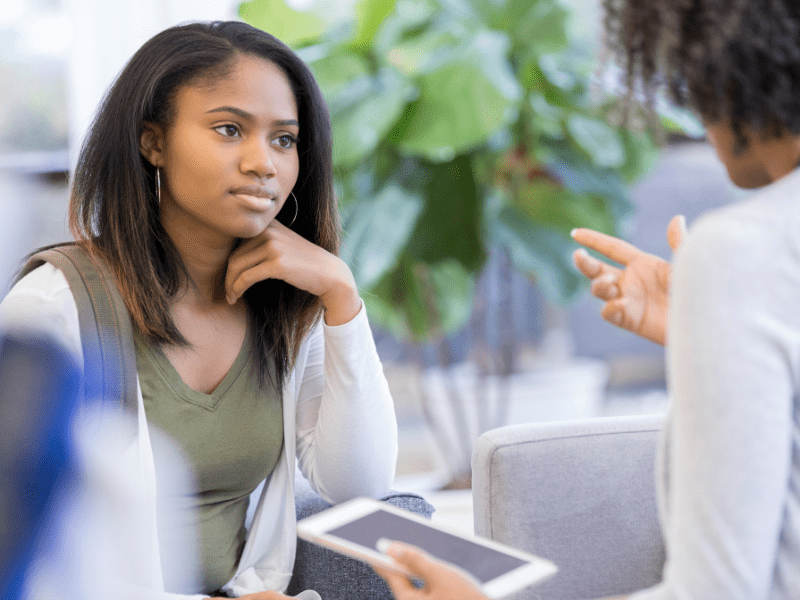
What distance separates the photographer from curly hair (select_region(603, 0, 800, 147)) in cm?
58

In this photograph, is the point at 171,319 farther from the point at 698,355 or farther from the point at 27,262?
the point at 698,355

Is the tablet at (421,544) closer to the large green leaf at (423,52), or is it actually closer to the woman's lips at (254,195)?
the woman's lips at (254,195)

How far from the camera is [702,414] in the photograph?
0.56 meters

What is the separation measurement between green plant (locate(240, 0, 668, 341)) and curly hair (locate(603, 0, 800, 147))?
1409mm

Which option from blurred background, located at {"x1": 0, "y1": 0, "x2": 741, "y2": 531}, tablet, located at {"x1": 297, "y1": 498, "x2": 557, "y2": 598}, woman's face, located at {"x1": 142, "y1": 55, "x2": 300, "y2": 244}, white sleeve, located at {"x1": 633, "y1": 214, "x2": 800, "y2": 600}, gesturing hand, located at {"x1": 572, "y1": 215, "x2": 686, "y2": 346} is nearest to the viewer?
white sleeve, located at {"x1": 633, "y1": 214, "x2": 800, "y2": 600}

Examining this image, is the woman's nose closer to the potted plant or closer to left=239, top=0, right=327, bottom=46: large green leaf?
the potted plant

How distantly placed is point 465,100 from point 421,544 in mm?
1523

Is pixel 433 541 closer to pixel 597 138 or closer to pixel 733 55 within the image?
pixel 733 55

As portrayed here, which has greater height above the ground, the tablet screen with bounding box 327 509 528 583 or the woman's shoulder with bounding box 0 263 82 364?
the woman's shoulder with bounding box 0 263 82 364

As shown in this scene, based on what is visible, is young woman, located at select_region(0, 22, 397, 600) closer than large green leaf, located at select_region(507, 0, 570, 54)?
Yes

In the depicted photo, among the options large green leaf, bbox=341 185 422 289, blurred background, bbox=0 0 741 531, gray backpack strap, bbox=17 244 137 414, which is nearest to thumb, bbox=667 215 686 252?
gray backpack strap, bbox=17 244 137 414

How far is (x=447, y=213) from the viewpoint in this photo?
229cm

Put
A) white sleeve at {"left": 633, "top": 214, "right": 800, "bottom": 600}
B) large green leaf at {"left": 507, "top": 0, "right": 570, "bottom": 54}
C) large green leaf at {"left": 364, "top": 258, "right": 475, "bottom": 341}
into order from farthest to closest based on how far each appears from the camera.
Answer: large green leaf at {"left": 364, "top": 258, "right": 475, "bottom": 341}
large green leaf at {"left": 507, "top": 0, "right": 570, "bottom": 54}
white sleeve at {"left": 633, "top": 214, "right": 800, "bottom": 600}

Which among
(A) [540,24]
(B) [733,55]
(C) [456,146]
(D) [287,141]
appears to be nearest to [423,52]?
(C) [456,146]
